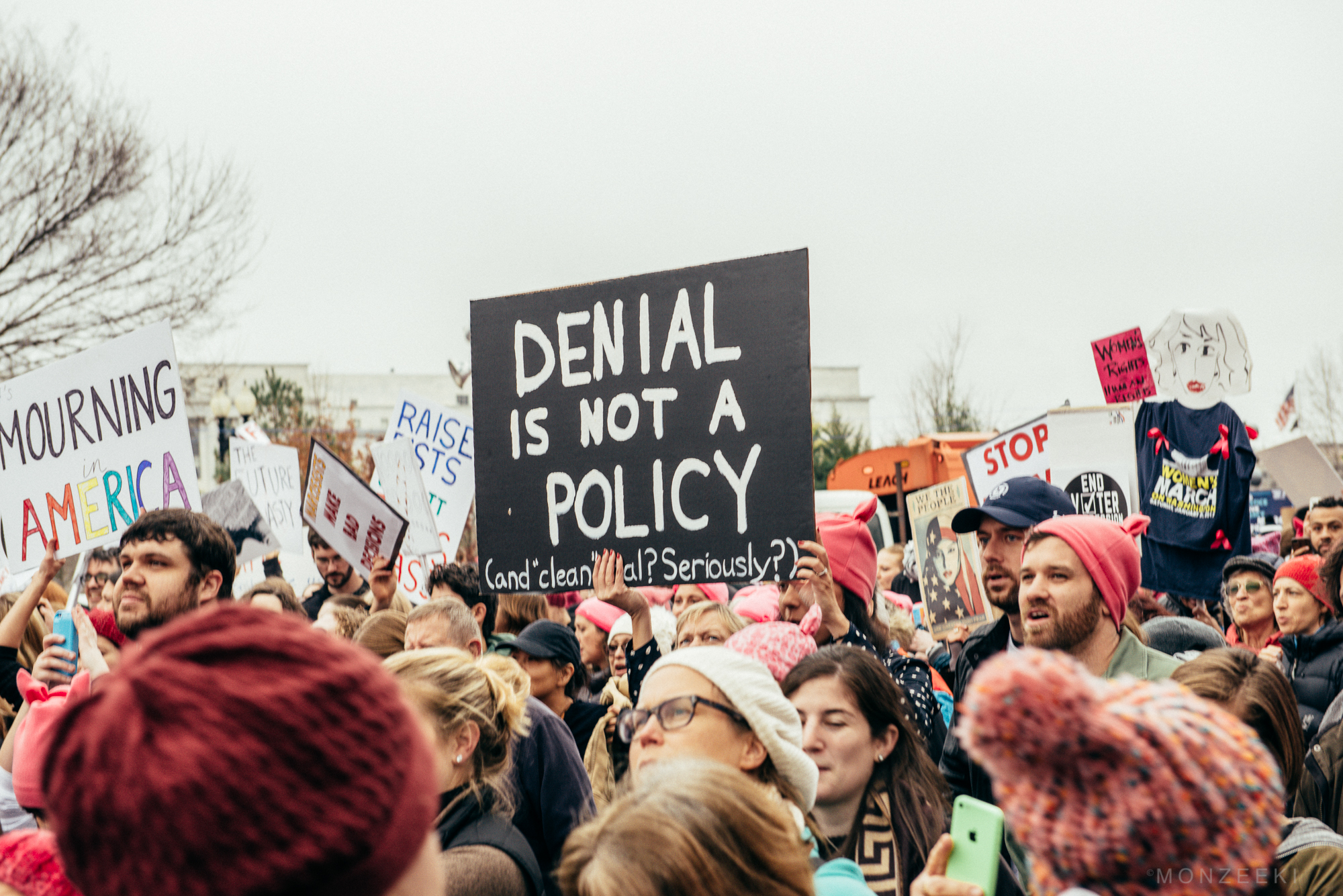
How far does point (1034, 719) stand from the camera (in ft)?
3.96

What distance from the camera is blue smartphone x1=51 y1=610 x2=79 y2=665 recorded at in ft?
12.6

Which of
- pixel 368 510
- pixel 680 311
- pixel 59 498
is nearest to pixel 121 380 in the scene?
pixel 59 498

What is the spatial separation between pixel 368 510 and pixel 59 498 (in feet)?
5.41

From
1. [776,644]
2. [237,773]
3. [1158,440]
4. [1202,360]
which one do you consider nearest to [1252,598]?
[1158,440]

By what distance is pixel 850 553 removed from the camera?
4.57 metres

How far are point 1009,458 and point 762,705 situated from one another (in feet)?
18.2

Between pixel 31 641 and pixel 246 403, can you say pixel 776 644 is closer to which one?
pixel 31 641

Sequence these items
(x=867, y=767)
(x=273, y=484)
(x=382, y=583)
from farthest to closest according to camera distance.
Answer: (x=273, y=484) → (x=382, y=583) → (x=867, y=767)

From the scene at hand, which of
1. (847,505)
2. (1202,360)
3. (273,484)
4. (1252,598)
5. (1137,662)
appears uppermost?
(1202,360)

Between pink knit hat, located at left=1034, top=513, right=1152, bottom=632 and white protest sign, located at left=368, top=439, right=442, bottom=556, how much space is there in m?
4.88

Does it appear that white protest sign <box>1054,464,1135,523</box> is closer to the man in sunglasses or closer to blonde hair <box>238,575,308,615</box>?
blonde hair <box>238,575,308,615</box>

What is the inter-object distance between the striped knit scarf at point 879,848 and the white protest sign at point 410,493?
16.2 ft

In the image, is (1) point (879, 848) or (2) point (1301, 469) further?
(2) point (1301, 469)

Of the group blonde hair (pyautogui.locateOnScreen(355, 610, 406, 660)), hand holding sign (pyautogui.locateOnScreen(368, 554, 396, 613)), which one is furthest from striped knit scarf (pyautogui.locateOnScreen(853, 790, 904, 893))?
hand holding sign (pyautogui.locateOnScreen(368, 554, 396, 613))
